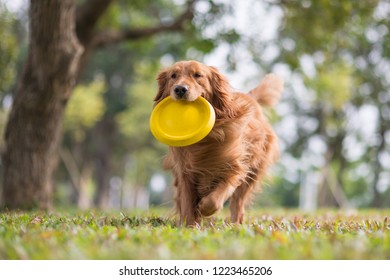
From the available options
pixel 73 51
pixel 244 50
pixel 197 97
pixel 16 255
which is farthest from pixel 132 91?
pixel 16 255

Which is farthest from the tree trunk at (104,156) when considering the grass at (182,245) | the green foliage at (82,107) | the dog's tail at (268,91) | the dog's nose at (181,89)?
the grass at (182,245)

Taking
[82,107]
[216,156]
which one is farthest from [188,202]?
[82,107]

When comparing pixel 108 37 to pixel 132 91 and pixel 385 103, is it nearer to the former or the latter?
pixel 132 91

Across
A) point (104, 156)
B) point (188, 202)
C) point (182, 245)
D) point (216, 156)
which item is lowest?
point (104, 156)

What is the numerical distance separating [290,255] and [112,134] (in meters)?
26.7

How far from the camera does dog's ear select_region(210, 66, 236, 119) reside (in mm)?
5359

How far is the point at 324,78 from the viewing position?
1644 cm

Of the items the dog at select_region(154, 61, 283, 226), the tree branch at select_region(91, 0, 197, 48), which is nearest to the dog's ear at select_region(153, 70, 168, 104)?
the dog at select_region(154, 61, 283, 226)

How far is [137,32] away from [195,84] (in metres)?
7.11

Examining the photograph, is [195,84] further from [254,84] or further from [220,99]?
[254,84]

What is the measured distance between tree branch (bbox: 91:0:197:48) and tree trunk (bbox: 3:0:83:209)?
2.45m

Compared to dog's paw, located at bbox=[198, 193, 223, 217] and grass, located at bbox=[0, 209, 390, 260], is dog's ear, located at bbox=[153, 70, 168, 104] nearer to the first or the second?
dog's paw, located at bbox=[198, 193, 223, 217]

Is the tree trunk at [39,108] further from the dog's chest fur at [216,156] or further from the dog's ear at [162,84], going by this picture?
→ the dog's chest fur at [216,156]

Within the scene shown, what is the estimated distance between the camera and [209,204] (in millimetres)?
5012
